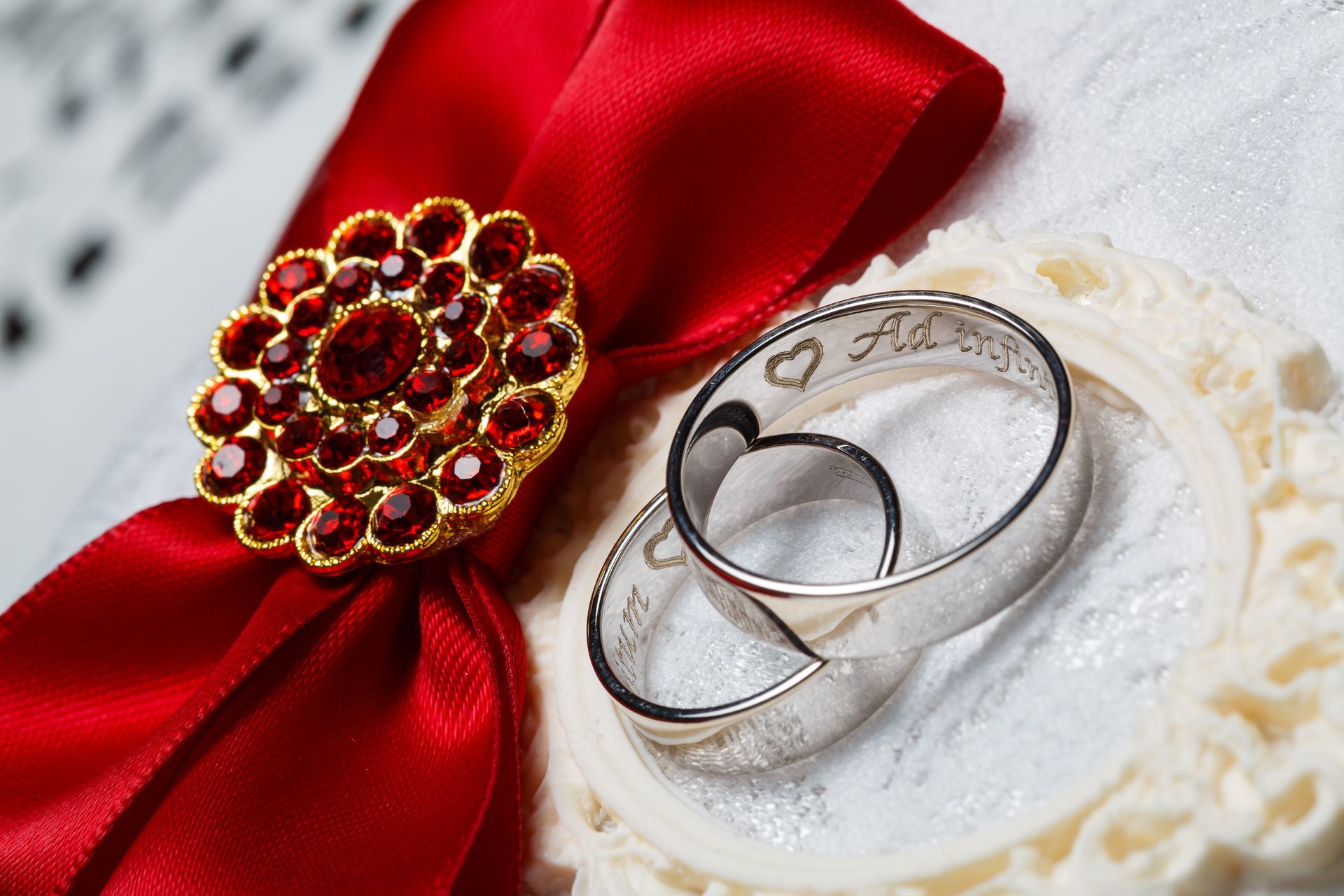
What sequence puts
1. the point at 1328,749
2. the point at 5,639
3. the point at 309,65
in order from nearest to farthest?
the point at 1328,749
the point at 5,639
the point at 309,65

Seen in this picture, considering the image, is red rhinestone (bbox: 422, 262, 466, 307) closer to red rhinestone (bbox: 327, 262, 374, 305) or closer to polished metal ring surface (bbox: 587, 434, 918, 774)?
red rhinestone (bbox: 327, 262, 374, 305)

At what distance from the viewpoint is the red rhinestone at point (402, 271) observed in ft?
2.43

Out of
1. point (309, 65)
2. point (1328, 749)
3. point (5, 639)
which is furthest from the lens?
point (309, 65)

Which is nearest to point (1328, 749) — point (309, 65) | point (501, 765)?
point (501, 765)

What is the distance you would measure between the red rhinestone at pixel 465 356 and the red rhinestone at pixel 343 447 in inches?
2.6

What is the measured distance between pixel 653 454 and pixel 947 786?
11.2 inches

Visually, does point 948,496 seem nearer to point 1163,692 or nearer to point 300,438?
point 1163,692

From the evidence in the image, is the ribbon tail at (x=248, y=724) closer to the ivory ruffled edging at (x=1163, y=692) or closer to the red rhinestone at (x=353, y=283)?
the ivory ruffled edging at (x=1163, y=692)

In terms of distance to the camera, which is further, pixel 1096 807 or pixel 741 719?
pixel 741 719

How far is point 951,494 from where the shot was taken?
63 cm

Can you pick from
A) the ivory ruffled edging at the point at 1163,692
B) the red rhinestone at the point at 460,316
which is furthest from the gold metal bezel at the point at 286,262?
the ivory ruffled edging at the point at 1163,692

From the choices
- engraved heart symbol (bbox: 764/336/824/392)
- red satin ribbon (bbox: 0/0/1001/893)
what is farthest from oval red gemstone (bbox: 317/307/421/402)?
engraved heart symbol (bbox: 764/336/824/392)

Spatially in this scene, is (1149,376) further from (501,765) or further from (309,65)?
(309,65)

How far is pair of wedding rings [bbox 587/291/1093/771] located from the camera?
1.77 feet
